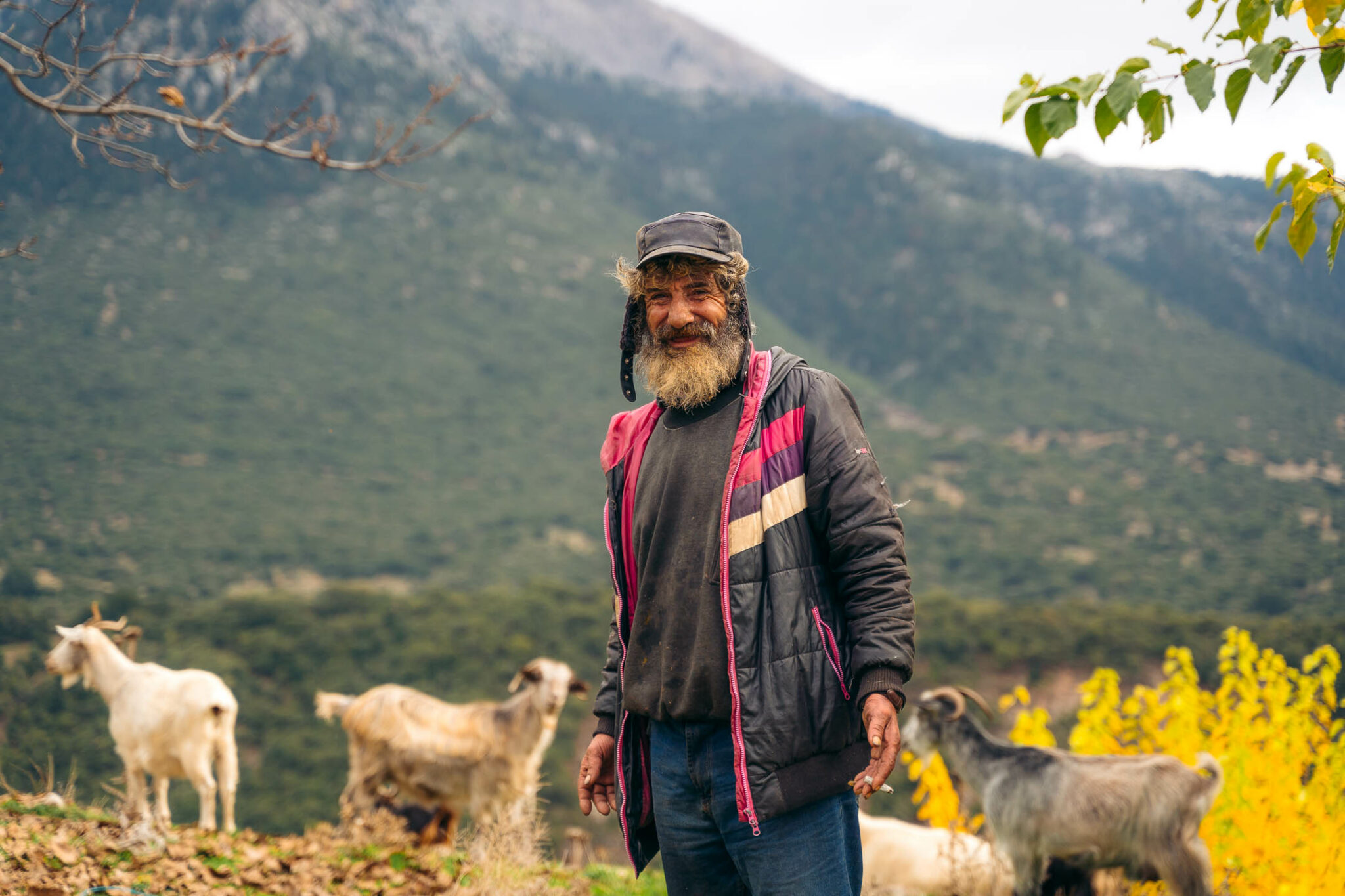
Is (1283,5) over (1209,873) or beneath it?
over

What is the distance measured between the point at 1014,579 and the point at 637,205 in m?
46.8

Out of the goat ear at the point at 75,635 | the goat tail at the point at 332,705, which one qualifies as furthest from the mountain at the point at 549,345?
the goat tail at the point at 332,705

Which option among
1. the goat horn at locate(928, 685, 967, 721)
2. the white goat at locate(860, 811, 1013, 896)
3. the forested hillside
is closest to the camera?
the goat horn at locate(928, 685, 967, 721)

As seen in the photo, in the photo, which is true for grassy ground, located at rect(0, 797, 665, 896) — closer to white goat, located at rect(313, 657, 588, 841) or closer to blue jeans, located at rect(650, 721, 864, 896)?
white goat, located at rect(313, 657, 588, 841)

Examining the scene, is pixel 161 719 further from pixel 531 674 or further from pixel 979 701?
pixel 979 701

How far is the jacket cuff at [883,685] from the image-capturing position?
2281 mm

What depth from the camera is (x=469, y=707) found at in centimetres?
798

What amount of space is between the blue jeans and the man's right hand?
30 centimetres

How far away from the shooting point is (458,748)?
771cm

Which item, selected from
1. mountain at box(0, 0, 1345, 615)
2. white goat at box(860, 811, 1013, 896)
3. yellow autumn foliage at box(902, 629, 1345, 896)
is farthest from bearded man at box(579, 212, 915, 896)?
mountain at box(0, 0, 1345, 615)

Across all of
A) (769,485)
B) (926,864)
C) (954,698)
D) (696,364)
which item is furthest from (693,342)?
(926,864)

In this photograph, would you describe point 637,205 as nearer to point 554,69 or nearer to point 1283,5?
point 554,69

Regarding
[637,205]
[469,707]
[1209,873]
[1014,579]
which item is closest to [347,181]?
[637,205]

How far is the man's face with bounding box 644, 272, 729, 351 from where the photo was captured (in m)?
2.78
